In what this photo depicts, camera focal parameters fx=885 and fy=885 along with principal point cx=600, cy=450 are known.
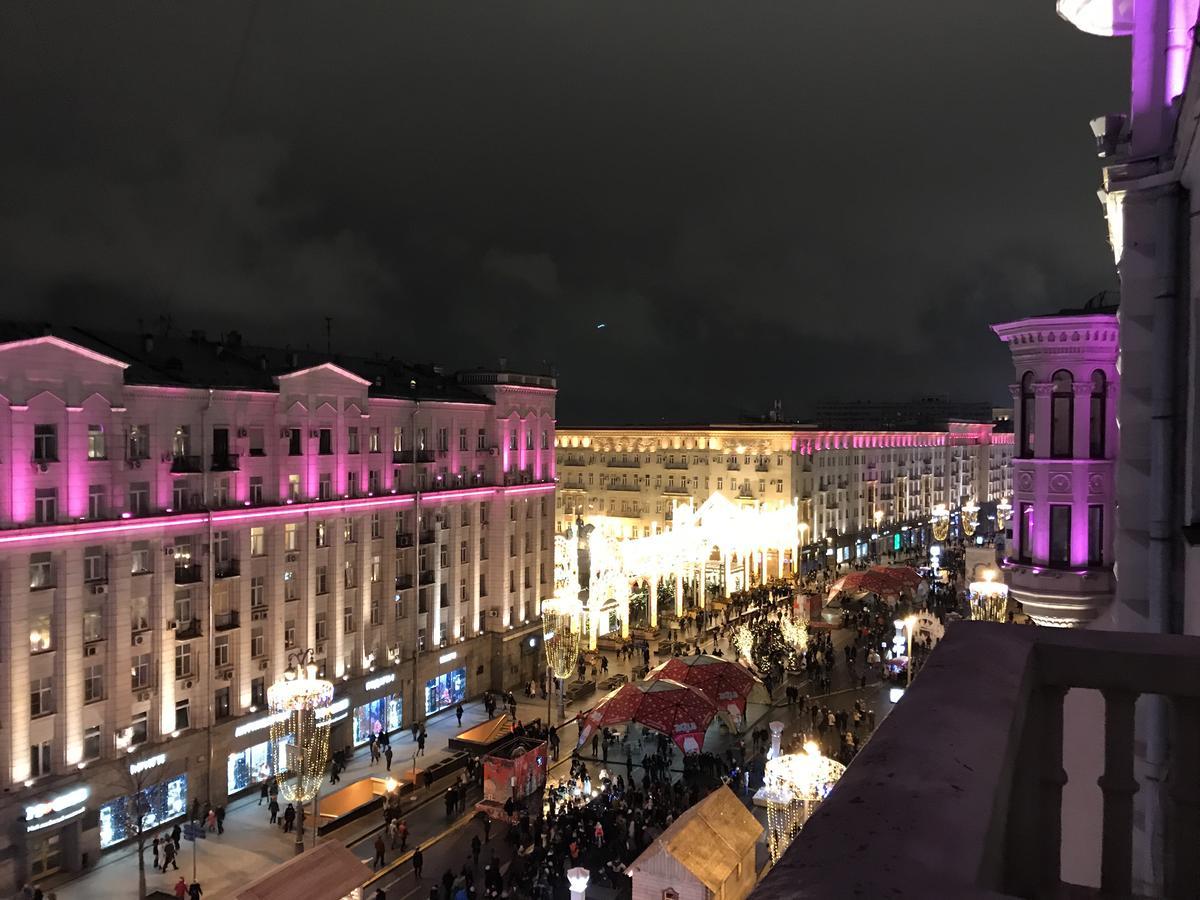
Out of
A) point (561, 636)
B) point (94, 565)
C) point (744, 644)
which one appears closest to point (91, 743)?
point (94, 565)

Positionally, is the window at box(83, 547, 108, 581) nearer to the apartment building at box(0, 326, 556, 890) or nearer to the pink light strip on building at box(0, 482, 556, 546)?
the apartment building at box(0, 326, 556, 890)

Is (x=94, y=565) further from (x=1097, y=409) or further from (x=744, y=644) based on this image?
(x=744, y=644)

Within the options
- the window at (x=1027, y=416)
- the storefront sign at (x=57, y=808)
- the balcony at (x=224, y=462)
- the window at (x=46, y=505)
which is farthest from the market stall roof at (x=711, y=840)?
the balcony at (x=224, y=462)

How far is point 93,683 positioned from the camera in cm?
2741

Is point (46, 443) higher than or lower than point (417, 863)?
higher

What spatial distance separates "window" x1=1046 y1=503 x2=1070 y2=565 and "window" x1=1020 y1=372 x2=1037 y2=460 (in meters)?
1.37

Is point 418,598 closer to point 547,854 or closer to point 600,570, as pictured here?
point 600,570

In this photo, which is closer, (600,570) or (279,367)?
(279,367)

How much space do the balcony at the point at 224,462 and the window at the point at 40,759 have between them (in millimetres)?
10109

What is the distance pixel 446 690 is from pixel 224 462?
16.2 meters

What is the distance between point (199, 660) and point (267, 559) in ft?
15.1

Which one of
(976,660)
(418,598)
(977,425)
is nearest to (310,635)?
(418,598)

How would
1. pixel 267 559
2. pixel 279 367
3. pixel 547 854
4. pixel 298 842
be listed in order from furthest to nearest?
pixel 279 367, pixel 267 559, pixel 298 842, pixel 547 854

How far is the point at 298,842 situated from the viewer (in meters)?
27.3
